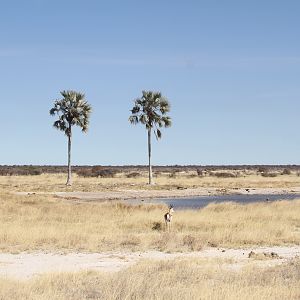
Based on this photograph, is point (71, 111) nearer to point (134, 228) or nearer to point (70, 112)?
point (70, 112)

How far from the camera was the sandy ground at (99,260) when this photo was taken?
15.1 metres

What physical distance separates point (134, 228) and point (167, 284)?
12704 millimetres

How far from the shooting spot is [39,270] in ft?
49.2

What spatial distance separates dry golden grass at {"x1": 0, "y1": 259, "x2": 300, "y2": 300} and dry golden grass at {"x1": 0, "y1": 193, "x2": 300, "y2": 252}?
16.1 feet

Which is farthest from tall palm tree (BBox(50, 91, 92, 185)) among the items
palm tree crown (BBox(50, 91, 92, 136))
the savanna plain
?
the savanna plain

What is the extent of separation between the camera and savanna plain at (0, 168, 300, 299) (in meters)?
11.5

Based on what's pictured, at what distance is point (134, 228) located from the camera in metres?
24.9

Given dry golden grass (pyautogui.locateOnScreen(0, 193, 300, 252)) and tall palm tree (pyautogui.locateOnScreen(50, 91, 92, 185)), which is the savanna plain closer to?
dry golden grass (pyautogui.locateOnScreen(0, 193, 300, 252))

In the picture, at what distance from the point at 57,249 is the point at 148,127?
50.4 meters

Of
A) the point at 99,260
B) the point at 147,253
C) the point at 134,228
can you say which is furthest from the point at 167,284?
the point at 134,228

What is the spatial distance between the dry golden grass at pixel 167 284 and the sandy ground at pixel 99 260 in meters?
1.24

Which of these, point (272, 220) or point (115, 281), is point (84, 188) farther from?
point (115, 281)

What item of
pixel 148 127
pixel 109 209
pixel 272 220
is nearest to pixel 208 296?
pixel 272 220

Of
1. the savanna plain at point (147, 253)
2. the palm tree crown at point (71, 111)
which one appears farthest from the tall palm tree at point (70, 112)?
the savanna plain at point (147, 253)
